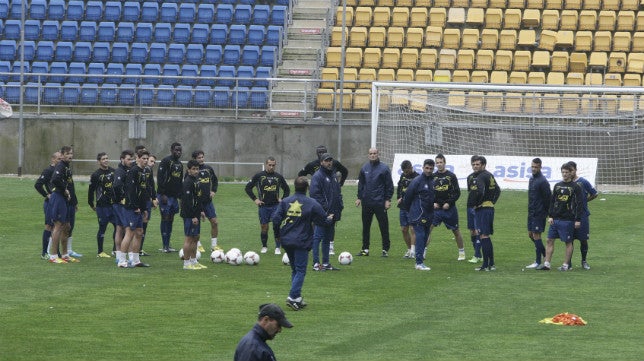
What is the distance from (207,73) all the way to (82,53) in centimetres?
461

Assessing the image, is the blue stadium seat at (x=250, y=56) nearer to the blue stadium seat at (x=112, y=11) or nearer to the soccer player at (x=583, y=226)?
the blue stadium seat at (x=112, y=11)

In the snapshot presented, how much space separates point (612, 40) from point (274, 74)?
1120 cm

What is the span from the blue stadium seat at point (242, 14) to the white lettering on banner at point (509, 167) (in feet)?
33.8

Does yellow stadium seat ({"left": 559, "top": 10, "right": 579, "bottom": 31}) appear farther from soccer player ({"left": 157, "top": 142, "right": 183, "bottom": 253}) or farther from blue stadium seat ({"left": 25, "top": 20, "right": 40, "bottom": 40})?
soccer player ({"left": 157, "top": 142, "right": 183, "bottom": 253})

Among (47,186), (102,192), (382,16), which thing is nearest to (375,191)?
(102,192)

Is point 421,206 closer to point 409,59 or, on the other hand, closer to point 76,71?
point 409,59

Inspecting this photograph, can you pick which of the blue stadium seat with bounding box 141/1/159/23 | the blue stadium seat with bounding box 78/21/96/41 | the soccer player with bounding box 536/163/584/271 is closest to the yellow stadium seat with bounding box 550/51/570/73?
the blue stadium seat with bounding box 141/1/159/23

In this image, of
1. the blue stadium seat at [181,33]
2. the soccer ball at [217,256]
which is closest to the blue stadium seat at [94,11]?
the blue stadium seat at [181,33]

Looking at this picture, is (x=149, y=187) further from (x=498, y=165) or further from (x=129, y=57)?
(x=129, y=57)

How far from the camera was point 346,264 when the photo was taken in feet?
74.5

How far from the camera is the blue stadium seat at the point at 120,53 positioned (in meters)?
42.4

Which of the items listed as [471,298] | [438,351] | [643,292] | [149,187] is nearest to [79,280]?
[149,187]

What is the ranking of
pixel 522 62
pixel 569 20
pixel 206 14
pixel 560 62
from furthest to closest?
pixel 206 14 < pixel 569 20 < pixel 522 62 < pixel 560 62

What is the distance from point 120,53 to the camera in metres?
42.5
